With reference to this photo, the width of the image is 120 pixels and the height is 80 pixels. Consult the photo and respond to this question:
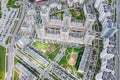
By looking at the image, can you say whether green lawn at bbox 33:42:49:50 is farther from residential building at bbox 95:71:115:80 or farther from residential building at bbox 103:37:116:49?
residential building at bbox 95:71:115:80

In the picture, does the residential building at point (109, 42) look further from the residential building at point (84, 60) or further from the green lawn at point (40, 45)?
the green lawn at point (40, 45)

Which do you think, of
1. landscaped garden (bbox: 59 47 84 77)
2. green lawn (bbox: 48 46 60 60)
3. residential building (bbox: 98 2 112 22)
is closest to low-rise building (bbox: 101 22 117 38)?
residential building (bbox: 98 2 112 22)

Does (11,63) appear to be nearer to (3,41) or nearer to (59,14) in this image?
(3,41)

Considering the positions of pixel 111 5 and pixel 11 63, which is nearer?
pixel 11 63

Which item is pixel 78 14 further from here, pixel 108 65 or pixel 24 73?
pixel 24 73

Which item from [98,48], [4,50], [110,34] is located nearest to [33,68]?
[4,50]

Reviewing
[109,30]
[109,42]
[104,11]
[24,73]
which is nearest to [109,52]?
[109,42]
